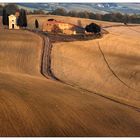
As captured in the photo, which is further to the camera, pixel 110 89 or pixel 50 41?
pixel 50 41

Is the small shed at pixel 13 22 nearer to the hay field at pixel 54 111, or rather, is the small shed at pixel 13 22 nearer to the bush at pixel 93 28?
the hay field at pixel 54 111

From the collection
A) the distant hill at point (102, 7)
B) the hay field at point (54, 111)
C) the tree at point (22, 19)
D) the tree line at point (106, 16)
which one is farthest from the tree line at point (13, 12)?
the hay field at point (54, 111)

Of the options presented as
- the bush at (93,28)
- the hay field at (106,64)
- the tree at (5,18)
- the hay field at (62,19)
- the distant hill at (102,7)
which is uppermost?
the distant hill at (102,7)

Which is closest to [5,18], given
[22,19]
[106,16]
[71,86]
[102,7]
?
[22,19]

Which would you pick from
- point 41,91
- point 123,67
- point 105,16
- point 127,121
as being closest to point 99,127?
point 127,121

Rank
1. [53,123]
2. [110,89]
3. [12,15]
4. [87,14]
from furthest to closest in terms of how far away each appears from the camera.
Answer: [87,14], [12,15], [110,89], [53,123]

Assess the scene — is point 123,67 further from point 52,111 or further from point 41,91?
point 52,111
